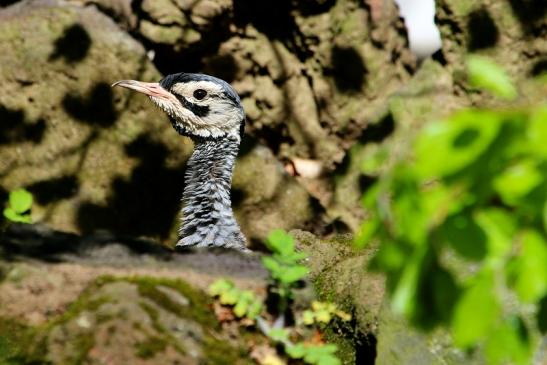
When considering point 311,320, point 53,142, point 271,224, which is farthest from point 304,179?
point 311,320

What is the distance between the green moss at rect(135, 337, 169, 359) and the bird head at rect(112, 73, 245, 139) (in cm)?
385

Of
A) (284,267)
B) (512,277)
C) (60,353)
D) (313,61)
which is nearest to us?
(512,277)

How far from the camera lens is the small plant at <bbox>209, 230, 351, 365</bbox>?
4.13m

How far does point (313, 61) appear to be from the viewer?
10.7 m

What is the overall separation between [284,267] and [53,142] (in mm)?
5605

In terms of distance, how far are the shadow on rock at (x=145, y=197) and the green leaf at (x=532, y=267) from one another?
737 centimetres

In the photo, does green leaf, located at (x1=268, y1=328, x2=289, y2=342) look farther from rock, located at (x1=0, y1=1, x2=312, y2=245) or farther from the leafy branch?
rock, located at (x1=0, y1=1, x2=312, y2=245)

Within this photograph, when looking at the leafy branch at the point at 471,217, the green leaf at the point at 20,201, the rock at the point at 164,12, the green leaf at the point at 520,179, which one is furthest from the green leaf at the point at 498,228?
the rock at the point at 164,12

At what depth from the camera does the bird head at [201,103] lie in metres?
7.65

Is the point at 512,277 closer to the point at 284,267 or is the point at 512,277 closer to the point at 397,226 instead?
the point at 397,226

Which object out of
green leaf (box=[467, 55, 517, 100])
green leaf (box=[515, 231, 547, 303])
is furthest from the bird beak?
green leaf (box=[515, 231, 547, 303])

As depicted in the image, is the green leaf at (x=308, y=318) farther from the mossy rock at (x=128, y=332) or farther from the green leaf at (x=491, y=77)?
the green leaf at (x=491, y=77)

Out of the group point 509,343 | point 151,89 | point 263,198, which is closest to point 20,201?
point 151,89

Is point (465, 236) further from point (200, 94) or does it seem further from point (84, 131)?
point (84, 131)
